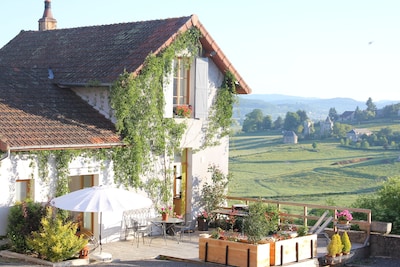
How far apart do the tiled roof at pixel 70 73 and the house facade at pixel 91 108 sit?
31 mm

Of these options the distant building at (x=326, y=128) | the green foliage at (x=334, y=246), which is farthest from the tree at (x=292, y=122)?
the green foliage at (x=334, y=246)

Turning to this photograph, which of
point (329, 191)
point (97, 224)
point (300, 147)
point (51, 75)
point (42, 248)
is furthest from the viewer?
point (300, 147)

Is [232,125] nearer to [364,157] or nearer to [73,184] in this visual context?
[73,184]

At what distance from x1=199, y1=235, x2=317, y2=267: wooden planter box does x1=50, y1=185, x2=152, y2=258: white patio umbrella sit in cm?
184

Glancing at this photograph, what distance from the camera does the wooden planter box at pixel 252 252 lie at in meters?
16.0

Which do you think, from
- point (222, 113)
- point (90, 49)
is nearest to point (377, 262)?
point (222, 113)

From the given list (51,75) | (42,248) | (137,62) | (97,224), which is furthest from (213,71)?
(42,248)

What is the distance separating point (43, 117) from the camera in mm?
19031

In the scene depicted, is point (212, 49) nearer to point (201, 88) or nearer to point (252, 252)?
point (201, 88)

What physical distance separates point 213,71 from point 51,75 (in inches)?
195

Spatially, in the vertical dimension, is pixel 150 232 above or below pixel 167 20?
below

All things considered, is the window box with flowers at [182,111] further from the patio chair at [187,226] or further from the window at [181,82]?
the patio chair at [187,226]

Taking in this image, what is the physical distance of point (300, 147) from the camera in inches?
4247

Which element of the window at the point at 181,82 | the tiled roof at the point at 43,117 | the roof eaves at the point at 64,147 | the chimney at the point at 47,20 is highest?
the chimney at the point at 47,20
